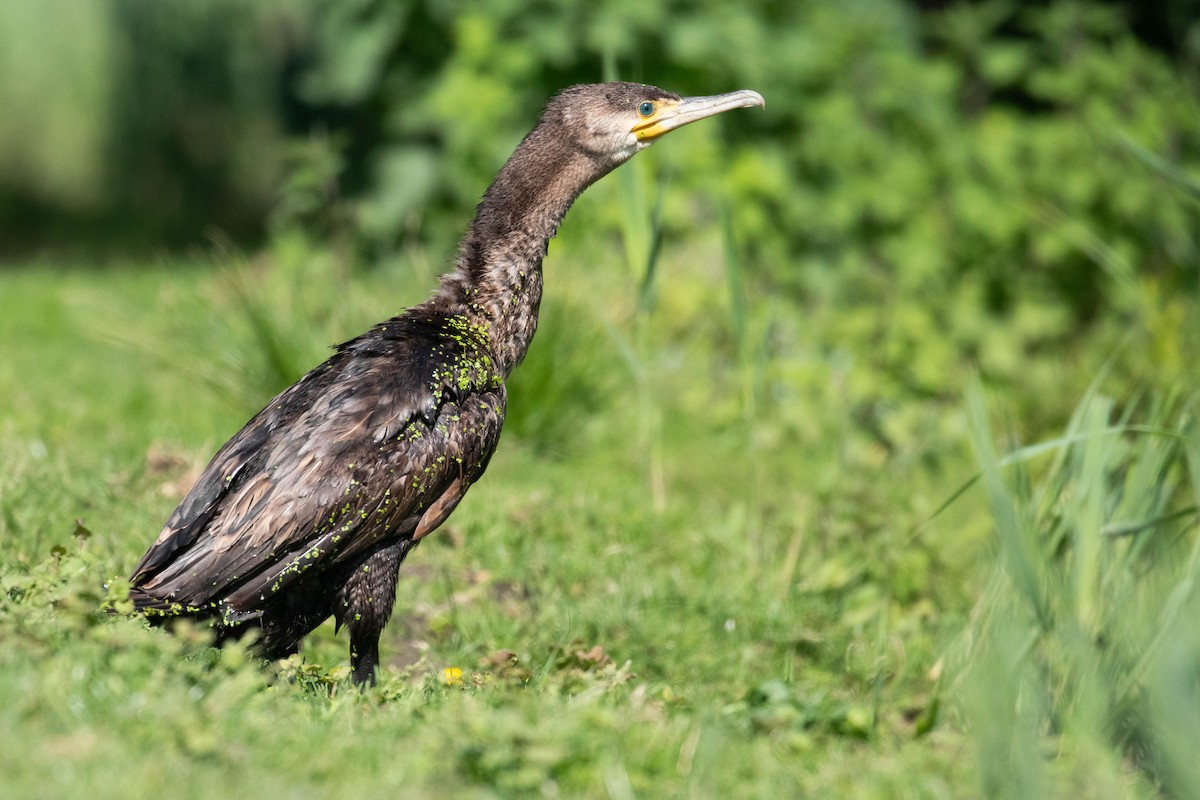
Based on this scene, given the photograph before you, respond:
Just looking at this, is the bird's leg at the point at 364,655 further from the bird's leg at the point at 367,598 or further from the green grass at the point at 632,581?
the green grass at the point at 632,581

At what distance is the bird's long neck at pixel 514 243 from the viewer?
4523 mm

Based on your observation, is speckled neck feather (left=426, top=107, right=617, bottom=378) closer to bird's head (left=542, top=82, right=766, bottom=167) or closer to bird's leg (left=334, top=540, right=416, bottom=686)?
bird's head (left=542, top=82, right=766, bottom=167)

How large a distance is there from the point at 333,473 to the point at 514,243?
1.08 meters

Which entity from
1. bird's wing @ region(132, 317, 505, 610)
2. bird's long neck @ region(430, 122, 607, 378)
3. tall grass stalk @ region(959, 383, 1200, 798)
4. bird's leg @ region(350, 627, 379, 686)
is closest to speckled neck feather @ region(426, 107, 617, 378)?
bird's long neck @ region(430, 122, 607, 378)

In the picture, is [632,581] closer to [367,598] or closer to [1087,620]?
[367,598]

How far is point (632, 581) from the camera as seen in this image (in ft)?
17.8

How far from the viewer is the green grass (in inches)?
121

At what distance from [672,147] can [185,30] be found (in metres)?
3.69

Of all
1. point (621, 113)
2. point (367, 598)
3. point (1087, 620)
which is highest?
point (621, 113)

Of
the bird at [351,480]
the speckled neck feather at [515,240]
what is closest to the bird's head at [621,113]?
Result: the speckled neck feather at [515,240]

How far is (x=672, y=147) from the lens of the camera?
9055 millimetres

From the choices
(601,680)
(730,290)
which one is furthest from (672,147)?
(601,680)

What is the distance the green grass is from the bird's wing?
22 cm

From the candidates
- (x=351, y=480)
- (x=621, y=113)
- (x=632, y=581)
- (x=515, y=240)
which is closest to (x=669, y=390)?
(x=632, y=581)
